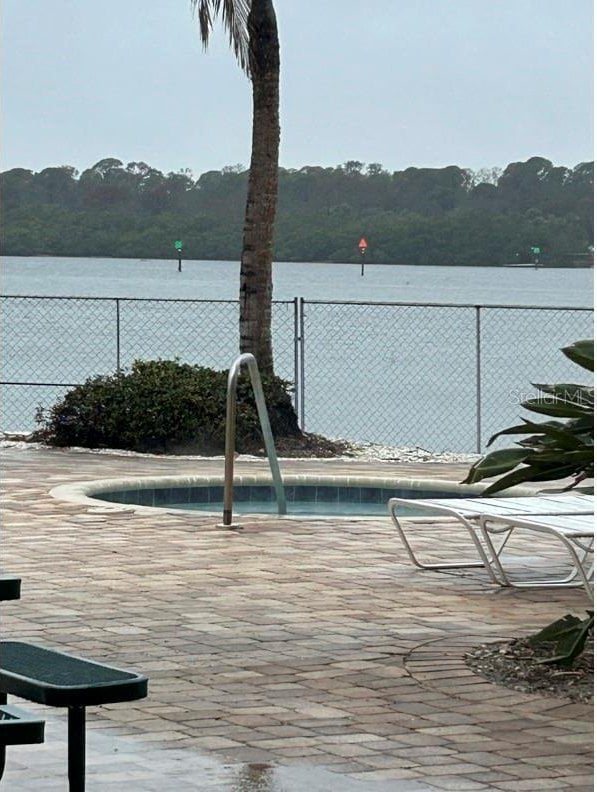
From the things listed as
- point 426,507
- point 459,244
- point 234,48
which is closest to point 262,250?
point 234,48

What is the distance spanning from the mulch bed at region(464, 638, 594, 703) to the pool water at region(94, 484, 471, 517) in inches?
227

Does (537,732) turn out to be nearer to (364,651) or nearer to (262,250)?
(364,651)

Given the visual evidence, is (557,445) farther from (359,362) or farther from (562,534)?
(359,362)

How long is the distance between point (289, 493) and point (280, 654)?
6.27 metres

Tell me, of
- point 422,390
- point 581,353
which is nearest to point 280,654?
point 581,353

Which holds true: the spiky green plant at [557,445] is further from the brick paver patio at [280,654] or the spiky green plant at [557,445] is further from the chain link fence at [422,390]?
the chain link fence at [422,390]

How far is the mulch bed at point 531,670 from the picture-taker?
5812mm

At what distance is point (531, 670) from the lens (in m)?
6.04

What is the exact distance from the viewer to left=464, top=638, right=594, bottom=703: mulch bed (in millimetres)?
5812

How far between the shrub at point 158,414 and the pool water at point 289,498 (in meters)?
2.26

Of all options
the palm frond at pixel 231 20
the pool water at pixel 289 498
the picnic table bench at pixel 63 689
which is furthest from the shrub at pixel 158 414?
the picnic table bench at pixel 63 689

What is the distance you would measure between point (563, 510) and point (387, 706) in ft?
8.56

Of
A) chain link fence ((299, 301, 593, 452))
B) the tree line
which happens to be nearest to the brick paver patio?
chain link fence ((299, 301, 593, 452))

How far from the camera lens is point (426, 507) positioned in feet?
26.3
